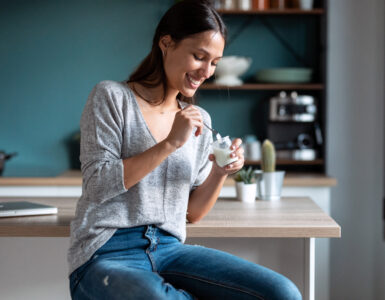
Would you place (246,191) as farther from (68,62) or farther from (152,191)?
(68,62)

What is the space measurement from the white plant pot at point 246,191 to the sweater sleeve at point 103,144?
0.74 metres

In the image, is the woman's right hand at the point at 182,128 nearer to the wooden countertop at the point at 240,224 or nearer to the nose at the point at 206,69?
the nose at the point at 206,69

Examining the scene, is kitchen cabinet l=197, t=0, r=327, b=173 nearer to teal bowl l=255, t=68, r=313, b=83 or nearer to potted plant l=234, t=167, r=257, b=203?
teal bowl l=255, t=68, r=313, b=83

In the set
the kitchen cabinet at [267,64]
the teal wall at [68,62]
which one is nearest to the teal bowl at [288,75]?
the kitchen cabinet at [267,64]

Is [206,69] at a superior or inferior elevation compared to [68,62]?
superior

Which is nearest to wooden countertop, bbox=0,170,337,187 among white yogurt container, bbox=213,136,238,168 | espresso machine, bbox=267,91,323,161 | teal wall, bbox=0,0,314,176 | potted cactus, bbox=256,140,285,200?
espresso machine, bbox=267,91,323,161

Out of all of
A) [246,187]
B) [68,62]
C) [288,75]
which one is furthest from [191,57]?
[68,62]

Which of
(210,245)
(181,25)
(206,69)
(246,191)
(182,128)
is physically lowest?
(210,245)

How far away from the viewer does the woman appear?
1.44 m

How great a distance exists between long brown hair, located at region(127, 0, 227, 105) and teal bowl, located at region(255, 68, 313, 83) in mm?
1864

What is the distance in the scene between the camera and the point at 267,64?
12.5 ft

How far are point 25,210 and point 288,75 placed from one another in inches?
82.6

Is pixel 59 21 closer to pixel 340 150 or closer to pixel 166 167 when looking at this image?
pixel 340 150

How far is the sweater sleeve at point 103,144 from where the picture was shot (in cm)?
150
